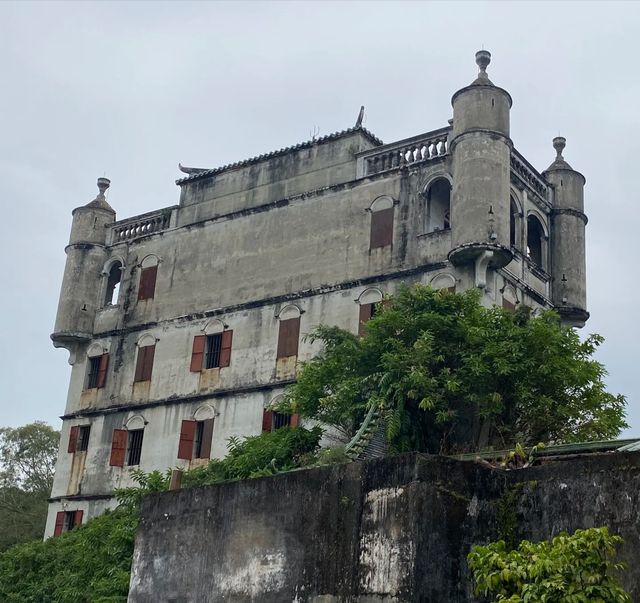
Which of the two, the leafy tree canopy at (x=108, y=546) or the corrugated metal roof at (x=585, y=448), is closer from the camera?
the corrugated metal roof at (x=585, y=448)

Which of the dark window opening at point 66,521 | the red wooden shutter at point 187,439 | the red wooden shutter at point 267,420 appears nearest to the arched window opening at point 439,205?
the red wooden shutter at point 267,420

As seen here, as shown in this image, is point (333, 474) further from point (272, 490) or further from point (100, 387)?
point (100, 387)

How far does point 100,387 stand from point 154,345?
208 cm

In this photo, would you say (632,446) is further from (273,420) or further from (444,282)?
(273,420)

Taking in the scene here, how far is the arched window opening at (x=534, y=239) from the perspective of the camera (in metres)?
26.7

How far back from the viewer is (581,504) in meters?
11.7

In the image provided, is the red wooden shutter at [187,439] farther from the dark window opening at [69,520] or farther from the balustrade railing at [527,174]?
the balustrade railing at [527,174]

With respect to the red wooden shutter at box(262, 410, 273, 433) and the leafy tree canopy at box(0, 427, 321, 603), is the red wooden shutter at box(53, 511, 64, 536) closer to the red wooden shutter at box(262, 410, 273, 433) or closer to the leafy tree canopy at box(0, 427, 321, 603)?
the leafy tree canopy at box(0, 427, 321, 603)

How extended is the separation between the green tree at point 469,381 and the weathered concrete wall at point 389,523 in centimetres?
483

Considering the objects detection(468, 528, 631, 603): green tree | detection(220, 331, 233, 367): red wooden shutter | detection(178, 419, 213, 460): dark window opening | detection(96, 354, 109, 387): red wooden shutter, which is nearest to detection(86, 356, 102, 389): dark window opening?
detection(96, 354, 109, 387): red wooden shutter

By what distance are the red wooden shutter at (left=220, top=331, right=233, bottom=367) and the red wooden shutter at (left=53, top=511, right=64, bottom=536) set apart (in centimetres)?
617

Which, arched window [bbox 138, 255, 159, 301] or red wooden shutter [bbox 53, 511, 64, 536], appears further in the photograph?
arched window [bbox 138, 255, 159, 301]

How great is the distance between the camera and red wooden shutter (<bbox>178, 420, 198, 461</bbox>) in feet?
87.5

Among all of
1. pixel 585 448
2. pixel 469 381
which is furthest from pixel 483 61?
pixel 585 448
